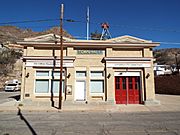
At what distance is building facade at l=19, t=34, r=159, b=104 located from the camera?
1769cm

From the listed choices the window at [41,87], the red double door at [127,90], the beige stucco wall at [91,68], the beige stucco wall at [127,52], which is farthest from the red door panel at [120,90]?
the window at [41,87]

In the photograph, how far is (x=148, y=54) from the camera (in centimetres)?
1880

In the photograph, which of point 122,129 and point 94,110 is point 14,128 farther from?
point 94,110

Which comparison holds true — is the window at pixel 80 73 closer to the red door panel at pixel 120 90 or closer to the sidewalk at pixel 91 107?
the sidewalk at pixel 91 107

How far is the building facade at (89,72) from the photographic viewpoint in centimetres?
1769

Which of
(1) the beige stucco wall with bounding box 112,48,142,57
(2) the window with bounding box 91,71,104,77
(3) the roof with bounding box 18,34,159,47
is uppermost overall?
(3) the roof with bounding box 18,34,159,47

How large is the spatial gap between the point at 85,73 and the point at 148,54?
6.36 metres

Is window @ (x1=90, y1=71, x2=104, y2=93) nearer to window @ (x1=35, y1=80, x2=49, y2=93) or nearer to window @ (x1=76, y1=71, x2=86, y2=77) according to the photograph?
window @ (x1=76, y1=71, x2=86, y2=77)

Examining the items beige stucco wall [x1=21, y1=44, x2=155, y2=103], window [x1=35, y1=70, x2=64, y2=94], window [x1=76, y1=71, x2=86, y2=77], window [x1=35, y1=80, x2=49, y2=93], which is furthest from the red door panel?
window [x1=35, y1=80, x2=49, y2=93]

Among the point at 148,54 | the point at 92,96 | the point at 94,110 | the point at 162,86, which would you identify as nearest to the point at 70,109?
the point at 94,110

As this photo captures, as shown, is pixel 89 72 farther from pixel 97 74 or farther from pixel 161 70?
pixel 161 70

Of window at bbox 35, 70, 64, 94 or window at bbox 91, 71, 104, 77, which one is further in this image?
window at bbox 91, 71, 104, 77

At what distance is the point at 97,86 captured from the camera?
59.7 ft

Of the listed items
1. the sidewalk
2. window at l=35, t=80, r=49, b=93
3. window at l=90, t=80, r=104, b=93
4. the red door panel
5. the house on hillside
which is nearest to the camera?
the sidewalk
